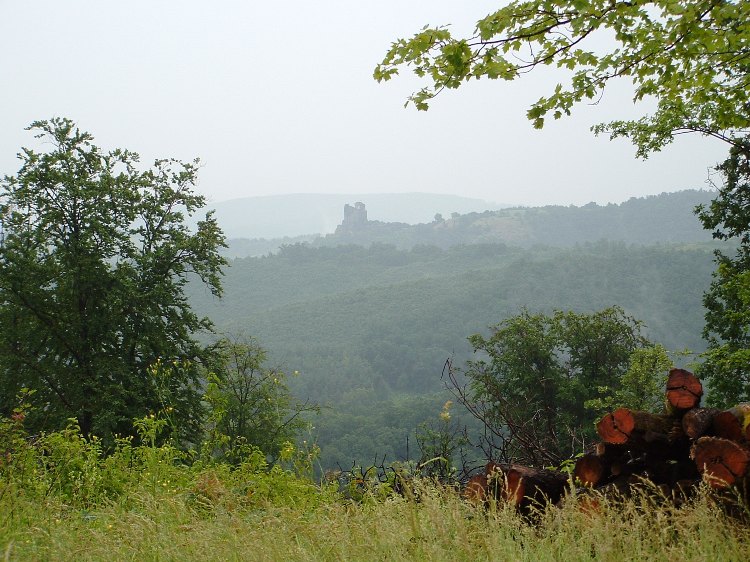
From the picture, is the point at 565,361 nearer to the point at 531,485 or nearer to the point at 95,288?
the point at 95,288

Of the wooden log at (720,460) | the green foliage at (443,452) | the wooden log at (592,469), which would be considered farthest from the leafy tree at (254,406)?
the wooden log at (720,460)

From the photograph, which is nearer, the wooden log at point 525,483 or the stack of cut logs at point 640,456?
the stack of cut logs at point 640,456

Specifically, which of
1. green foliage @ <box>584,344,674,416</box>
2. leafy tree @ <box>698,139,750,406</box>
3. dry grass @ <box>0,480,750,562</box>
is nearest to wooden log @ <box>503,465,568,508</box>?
dry grass @ <box>0,480,750,562</box>

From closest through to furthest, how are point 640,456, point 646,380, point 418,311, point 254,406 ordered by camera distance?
point 640,456 → point 254,406 → point 646,380 → point 418,311

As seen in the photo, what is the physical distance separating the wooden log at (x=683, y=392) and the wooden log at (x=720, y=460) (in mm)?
512

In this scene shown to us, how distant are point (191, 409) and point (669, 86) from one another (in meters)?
17.0

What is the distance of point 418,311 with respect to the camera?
5492 inches

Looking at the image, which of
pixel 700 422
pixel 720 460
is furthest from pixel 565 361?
pixel 720 460

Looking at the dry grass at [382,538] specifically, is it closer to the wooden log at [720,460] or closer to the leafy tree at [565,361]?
the wooden log at [720,460]

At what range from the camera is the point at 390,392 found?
117188 millimetres

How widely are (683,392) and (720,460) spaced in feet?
2.40

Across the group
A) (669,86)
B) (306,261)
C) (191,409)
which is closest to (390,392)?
(306,261)

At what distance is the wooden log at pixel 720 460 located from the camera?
395 cm

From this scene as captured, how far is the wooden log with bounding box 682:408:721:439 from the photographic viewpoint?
4.41 m
